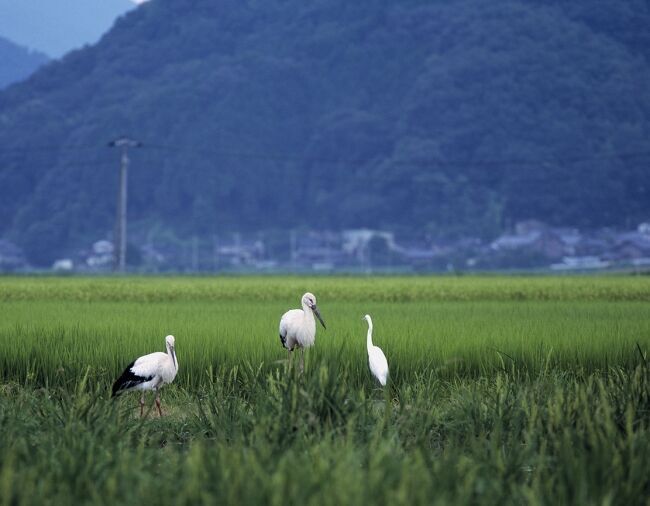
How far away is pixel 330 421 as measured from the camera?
6.61m

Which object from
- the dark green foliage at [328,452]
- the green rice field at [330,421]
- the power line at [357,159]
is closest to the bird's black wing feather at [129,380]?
the green rice field at [330,421]

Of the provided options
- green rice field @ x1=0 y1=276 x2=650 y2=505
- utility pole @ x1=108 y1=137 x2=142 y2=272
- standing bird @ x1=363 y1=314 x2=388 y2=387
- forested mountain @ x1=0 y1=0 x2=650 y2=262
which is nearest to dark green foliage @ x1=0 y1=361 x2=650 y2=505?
green rice field @ x1=0 y1=276 x2=650 y2=505

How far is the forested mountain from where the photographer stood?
140375 mm

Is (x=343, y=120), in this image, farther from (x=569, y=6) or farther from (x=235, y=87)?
(x=569, y=6)

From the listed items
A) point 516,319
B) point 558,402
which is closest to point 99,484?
point 558,402

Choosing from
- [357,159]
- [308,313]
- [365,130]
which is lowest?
[308,313]

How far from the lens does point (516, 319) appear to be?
1669 centimetres

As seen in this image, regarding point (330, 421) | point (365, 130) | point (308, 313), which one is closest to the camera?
point (330, 421)

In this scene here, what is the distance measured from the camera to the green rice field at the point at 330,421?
4965 millimetres

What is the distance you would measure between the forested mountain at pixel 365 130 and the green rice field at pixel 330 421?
12295 centimetres

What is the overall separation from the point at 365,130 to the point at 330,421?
495ft

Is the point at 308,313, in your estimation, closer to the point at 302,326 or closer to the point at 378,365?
the point at 302,326

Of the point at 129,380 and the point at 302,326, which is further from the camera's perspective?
the point at 302,326

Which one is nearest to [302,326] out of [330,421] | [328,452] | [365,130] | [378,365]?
[378,365]
